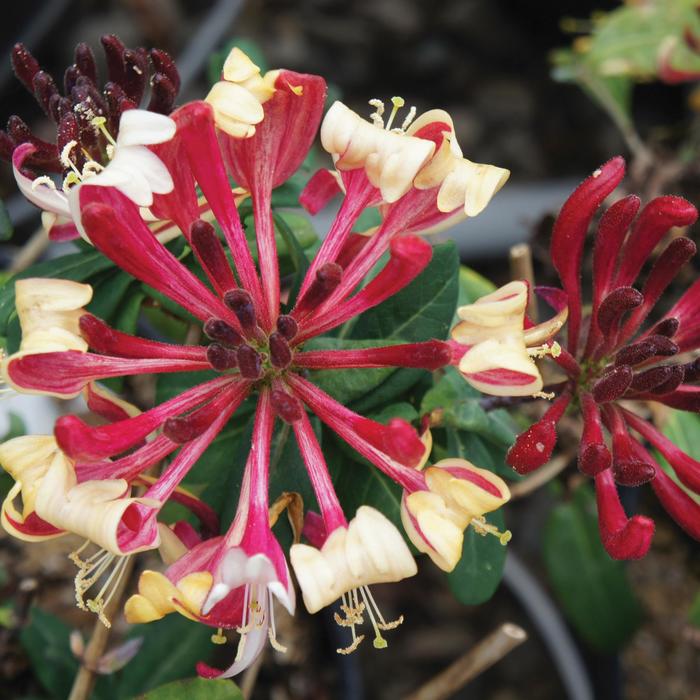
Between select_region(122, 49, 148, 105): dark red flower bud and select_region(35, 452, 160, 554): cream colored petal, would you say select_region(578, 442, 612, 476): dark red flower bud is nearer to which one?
select_region(35, 452, 160, 554): cream colored petal

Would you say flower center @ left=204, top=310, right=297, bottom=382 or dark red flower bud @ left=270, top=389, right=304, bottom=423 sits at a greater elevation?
flower center @ left=204, top=310, right=297, bottom=382

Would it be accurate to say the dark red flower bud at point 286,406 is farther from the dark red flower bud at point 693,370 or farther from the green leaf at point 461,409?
the dark red flower bud at point 693,370

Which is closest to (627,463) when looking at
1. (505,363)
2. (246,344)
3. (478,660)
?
(505,363)

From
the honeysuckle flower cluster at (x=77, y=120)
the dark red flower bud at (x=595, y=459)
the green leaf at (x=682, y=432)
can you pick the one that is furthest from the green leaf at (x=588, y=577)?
the honeysuckle flower cluster at (x=77, y=120)

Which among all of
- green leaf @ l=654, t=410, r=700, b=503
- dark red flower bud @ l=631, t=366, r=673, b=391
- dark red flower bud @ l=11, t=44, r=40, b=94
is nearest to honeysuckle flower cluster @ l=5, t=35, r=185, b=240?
dark red flower bud @ l=11, t=44, r=40, b=94

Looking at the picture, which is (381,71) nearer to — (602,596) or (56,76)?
(56,76)

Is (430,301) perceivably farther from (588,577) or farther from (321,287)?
(588,577)
